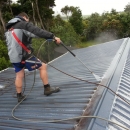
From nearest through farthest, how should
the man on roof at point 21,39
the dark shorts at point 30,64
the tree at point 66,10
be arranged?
1. the man on roof at point 21,39
2. the dark shorts at point 30,64
3. the tree at point 66,10

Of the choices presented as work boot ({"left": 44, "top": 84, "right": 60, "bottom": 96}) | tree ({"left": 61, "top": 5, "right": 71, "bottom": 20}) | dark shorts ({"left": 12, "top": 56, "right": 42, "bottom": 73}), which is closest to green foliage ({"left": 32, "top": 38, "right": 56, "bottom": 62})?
work boot ({"left": 44, "top": 84, "right": 60, "bottom": 96})

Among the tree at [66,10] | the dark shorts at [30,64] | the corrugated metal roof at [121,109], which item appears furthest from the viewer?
the tree at [66,10]

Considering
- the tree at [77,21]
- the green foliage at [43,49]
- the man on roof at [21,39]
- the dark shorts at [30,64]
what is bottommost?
the green foliage at [43,49]

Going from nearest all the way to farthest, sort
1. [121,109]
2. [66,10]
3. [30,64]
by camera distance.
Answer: [121,109] → [30,64] → [66,10]

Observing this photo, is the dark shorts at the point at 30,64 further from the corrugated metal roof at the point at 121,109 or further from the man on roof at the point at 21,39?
the corrugated metal roof at the point at 121,109

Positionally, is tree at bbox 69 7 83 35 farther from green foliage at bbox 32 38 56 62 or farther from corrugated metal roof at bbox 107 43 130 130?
corrugated metal roof at bbox 107 43 130 130

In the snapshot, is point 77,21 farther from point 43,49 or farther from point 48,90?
point 48,90

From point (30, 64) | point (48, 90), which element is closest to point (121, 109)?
point (48, 90)

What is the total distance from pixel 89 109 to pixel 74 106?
0.38 metres

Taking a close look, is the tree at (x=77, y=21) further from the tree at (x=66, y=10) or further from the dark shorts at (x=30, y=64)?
the dark shorts at (x=30, y=64)

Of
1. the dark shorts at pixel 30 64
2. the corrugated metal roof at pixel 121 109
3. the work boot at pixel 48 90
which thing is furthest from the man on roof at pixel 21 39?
the corrugated metal roof at pixel 121 109

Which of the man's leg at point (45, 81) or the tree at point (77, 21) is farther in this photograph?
the tree at point (77, 21)

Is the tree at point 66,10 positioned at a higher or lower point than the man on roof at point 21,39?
higher

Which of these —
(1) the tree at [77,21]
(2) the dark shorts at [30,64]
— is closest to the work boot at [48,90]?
(2) the dark shorts at [30,64]
